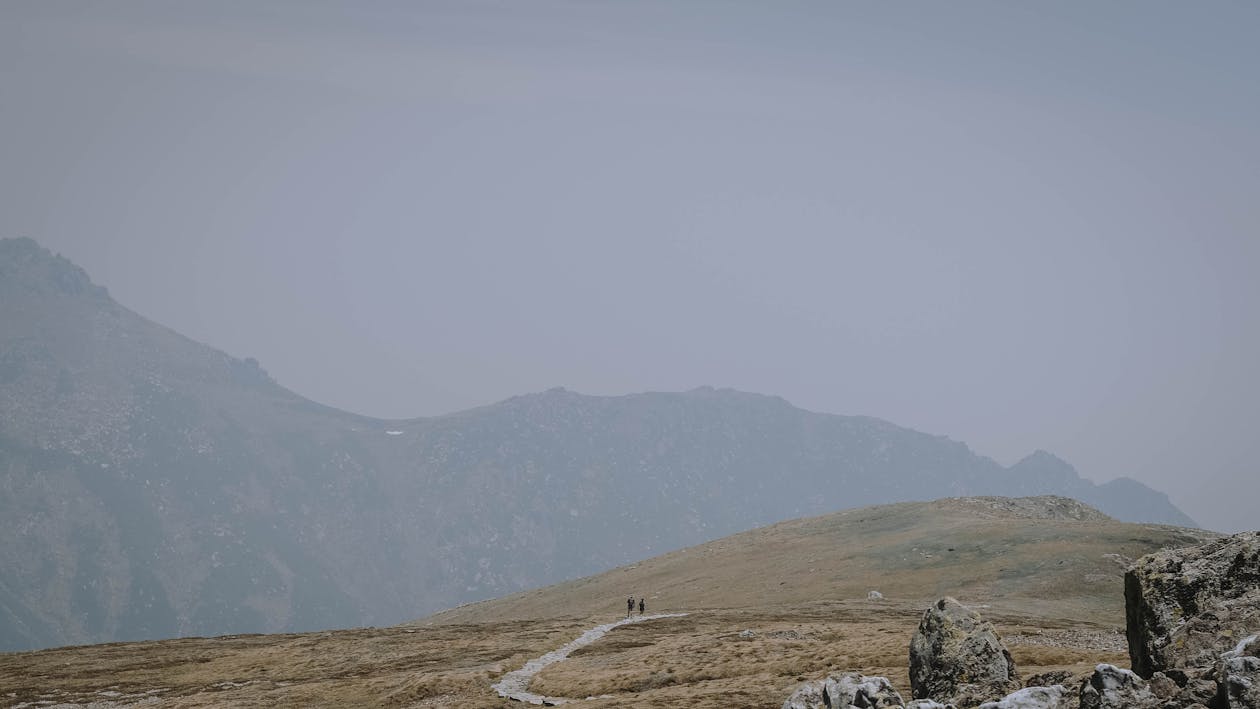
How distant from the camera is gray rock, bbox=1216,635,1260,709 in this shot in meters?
21.4

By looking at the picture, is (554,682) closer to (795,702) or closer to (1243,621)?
(795,702)

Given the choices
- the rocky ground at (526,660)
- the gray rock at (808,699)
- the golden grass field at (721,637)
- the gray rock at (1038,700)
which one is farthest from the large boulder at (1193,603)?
the gray rock at (808,699)

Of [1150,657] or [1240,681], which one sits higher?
[1240,681]

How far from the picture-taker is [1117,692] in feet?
76.6

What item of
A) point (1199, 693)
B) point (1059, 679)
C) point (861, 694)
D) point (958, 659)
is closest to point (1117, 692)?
point (1199, 693)

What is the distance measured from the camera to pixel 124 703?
70375mm

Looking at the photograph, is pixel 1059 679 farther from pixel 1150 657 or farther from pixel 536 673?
pixel 536 673

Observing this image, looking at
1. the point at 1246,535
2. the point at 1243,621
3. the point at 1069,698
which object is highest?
the point at 1246,535

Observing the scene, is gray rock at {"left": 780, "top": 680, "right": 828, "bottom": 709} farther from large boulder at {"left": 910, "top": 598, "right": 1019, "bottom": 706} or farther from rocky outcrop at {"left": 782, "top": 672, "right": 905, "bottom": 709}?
large boulder at {"left": 910, "top": 598, "right": 1019, "bottom": 706}

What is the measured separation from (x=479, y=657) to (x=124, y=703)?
26.6m

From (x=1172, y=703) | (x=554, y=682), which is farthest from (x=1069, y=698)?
(x=554, y=682)

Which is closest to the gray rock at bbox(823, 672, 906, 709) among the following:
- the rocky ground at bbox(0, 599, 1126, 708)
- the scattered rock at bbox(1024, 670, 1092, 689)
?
the scattered rock at bbox(1024, 670, 1092, 689)

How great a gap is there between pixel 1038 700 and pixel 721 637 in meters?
47.9

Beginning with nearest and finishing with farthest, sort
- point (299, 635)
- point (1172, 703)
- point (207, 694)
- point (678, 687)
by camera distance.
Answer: point (1172, 703)
point (678, 687)
point (207, 694)
point (299, 635)
